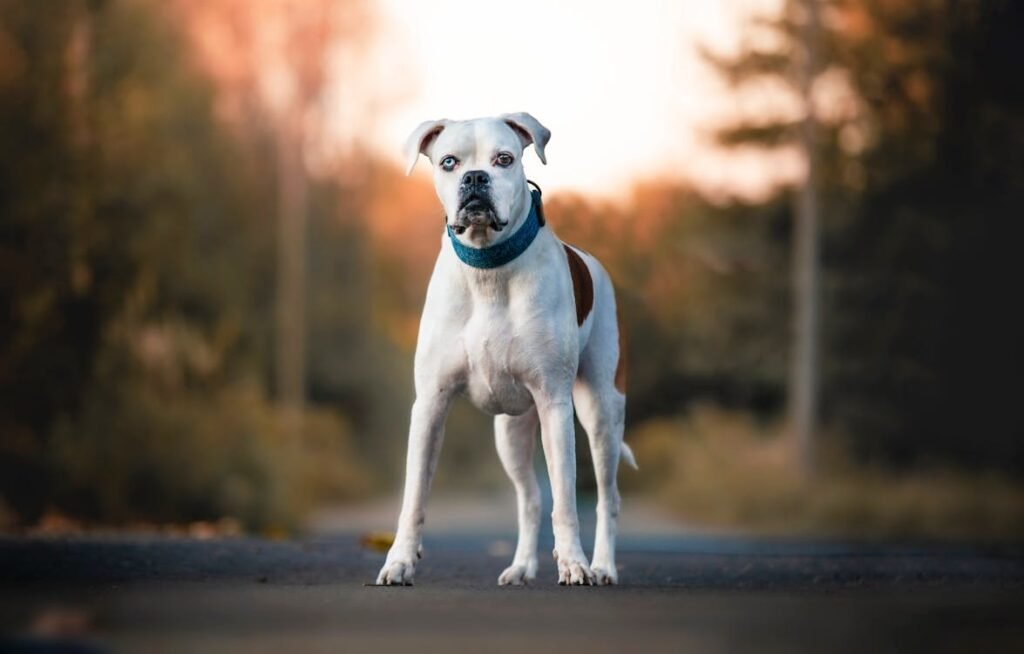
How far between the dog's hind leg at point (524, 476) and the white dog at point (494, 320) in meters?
0.46

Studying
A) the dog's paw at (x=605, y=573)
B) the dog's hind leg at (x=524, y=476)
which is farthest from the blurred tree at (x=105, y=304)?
the dog's paw at (x=605, y=573)

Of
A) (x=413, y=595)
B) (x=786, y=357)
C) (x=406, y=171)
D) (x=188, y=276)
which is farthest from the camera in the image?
(x=786, y=357)

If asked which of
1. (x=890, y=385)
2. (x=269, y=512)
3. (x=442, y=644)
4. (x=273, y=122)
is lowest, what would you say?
(x=442, y=644)

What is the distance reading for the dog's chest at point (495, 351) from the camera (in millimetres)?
9102

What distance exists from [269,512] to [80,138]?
569cm

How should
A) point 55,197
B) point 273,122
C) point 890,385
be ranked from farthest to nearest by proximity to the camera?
1. point 273,122
2. point 890,385
3. point 55,197

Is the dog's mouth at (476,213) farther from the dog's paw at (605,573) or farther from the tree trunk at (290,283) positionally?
the tree trunk at (290,283)

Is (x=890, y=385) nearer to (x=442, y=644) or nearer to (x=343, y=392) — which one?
(x=343, y=392)

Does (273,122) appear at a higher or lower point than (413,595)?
higher

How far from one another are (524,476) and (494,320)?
129 centimetres

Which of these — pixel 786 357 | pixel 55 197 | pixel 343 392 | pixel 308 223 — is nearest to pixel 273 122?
pixel 308 223

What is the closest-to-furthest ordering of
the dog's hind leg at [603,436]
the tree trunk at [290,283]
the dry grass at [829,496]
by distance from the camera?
the dog's hind leg at [603,436] < the dry grass at [829,496] < the tree trunk at [290,283]

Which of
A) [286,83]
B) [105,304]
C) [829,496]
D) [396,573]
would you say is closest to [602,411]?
[396,573]

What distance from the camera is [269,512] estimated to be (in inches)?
1030
